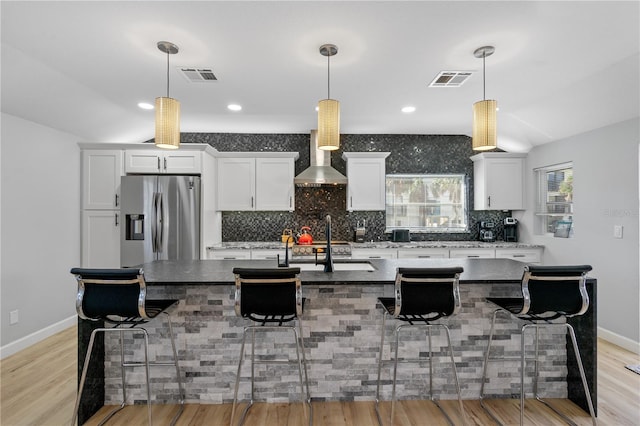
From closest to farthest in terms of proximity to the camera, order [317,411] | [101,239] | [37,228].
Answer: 1. [317,411]
2. [37,228]
3. [101,239]

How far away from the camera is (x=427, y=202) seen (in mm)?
5281

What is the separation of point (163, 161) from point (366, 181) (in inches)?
111

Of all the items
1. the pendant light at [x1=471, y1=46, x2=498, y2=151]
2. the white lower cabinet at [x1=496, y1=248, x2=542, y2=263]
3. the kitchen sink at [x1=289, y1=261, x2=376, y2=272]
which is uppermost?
the pendant light at [x1=471, y1=46, x2=498, y2=151]

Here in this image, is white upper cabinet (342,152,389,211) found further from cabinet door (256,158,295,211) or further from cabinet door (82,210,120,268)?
cabinet door (82,210,120,268)

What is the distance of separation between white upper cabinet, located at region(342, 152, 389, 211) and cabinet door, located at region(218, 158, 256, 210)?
4.71 ft

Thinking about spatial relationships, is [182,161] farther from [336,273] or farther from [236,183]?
[336,273]

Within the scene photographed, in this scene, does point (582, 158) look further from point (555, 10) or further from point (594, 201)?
point (555, 10)

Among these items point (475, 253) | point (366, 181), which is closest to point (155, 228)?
point (366, 181)

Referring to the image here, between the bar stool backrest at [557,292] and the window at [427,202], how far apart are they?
3279mm

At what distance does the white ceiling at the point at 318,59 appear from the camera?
2102mm

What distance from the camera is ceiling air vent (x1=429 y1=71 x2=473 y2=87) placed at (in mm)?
2992

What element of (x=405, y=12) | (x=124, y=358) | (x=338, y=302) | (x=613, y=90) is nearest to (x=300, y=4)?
(x=405, y=12)

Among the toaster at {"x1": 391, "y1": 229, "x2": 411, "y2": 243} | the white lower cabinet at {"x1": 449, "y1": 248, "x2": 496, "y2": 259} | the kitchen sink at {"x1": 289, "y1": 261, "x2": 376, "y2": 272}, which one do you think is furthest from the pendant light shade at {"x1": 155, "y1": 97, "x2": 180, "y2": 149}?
the white lower cabinet at {"x1": 449, "y1": 248, "x2": 496, "y2": 259}

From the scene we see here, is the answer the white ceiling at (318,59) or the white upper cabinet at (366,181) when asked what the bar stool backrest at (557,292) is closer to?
the white ceiling at (318,59)
